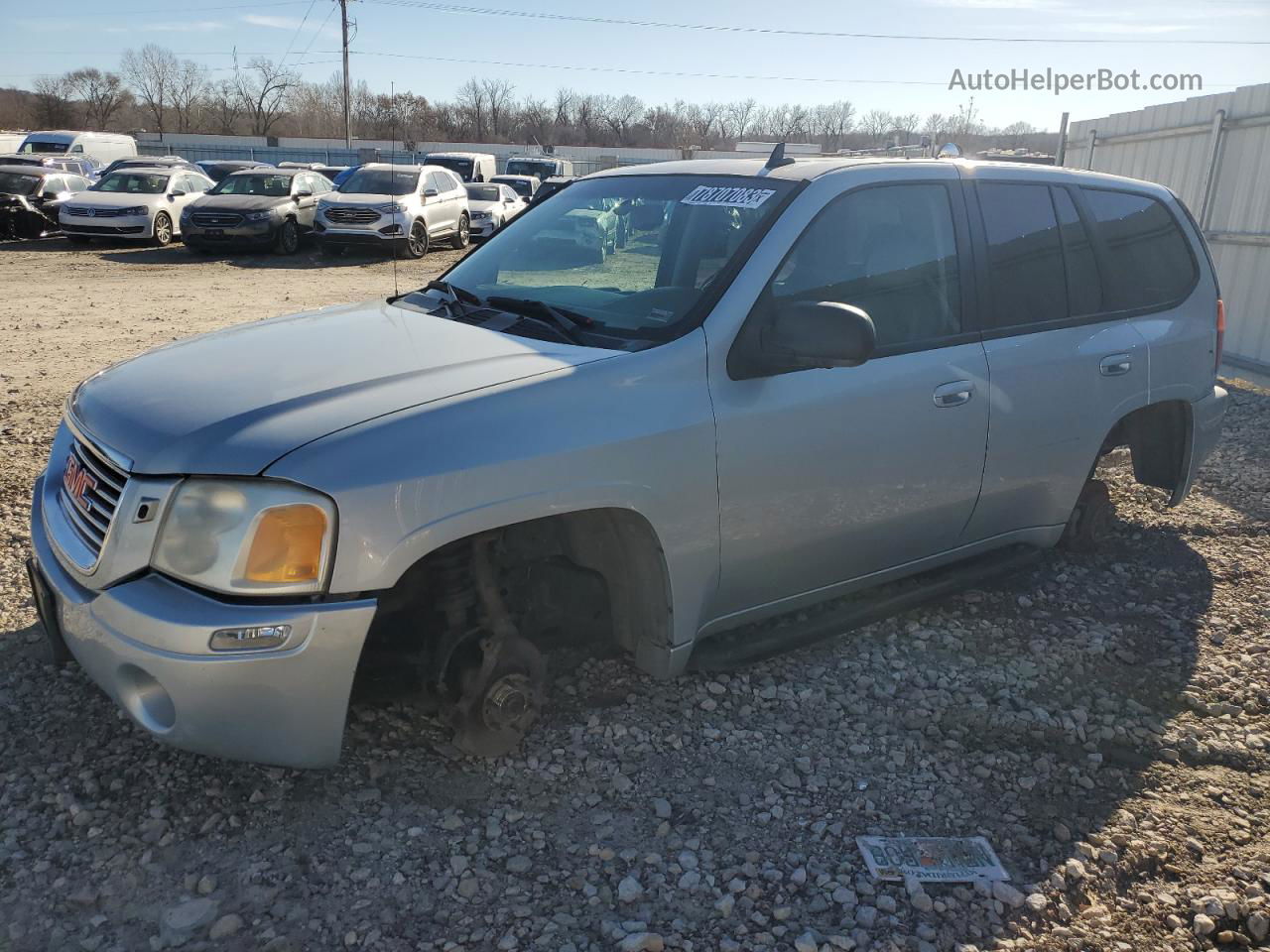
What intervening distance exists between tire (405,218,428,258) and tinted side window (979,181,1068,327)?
1626 centimetres

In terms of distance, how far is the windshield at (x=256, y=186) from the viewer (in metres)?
19.8

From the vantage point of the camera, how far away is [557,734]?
3350 millimetres

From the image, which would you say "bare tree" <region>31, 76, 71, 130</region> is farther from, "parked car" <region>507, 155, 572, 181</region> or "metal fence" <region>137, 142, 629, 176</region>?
"parked car" <region>507, 155, 572, 181</region>

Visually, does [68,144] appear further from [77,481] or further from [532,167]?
[77,481]

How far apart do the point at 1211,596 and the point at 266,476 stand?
430 centimetres

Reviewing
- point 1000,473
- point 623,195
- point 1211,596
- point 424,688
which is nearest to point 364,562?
point 424,688

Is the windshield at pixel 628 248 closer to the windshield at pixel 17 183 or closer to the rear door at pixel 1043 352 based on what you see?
the rear door at pixel 1043 352

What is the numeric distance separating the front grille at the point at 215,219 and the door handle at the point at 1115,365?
17.6 m

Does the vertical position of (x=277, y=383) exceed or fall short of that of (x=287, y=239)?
it exceeds it

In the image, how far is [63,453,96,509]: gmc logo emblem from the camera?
2852mm

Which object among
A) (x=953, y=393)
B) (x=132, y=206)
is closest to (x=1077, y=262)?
(x=953, y=393)

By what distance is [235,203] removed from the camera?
19.0 m

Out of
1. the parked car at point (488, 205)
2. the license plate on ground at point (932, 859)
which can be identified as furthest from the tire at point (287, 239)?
the license plate on ground at point (932, 859)

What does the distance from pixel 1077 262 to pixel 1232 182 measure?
8.36 meters
